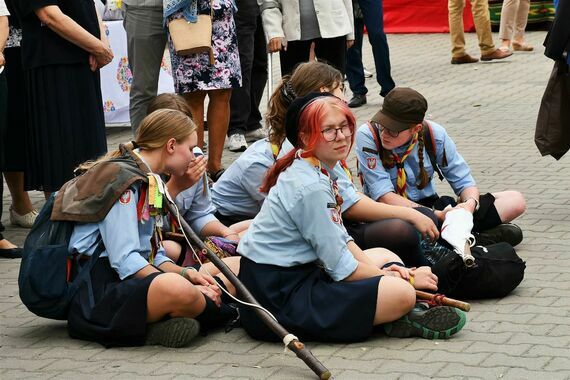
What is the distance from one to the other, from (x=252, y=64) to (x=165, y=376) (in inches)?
200

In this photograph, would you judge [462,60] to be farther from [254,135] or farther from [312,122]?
[312,122]

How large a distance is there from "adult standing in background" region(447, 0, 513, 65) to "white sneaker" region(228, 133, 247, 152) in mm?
4671

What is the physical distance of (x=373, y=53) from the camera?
10930 mm

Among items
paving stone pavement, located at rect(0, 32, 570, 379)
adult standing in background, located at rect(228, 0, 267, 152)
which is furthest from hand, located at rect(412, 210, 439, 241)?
adult standing in background, located at rect(228, 0, 267, 152)

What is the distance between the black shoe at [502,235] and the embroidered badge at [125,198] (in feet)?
6.71

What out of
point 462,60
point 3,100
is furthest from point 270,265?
point 462,60

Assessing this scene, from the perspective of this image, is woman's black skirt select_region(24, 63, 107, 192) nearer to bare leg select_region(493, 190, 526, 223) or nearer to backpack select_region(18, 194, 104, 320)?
backpack select_region(18, 194, 104, 320)

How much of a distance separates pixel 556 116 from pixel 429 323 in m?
2.47

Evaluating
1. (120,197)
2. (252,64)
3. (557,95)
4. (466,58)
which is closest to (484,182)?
(557,95)

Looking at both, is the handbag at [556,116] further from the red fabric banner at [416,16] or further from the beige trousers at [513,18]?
the red fabric banner at [416,16]

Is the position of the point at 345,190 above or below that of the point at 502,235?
above

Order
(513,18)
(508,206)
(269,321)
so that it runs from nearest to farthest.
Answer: (269,321)
(508,206)
(513,18)

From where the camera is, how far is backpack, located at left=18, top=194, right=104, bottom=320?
4.66 meters

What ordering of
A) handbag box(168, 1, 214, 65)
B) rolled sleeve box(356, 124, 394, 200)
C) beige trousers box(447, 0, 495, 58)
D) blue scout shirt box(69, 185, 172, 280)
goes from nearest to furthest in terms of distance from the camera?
1. blue scout shirt box(69, 185, 172, 280)
2. rolled sleeve box(356, 124, 394, 200)
3. handbag box(168, 1, 214, 65)
4. beige trousers box(447, 0, 495, 58)
